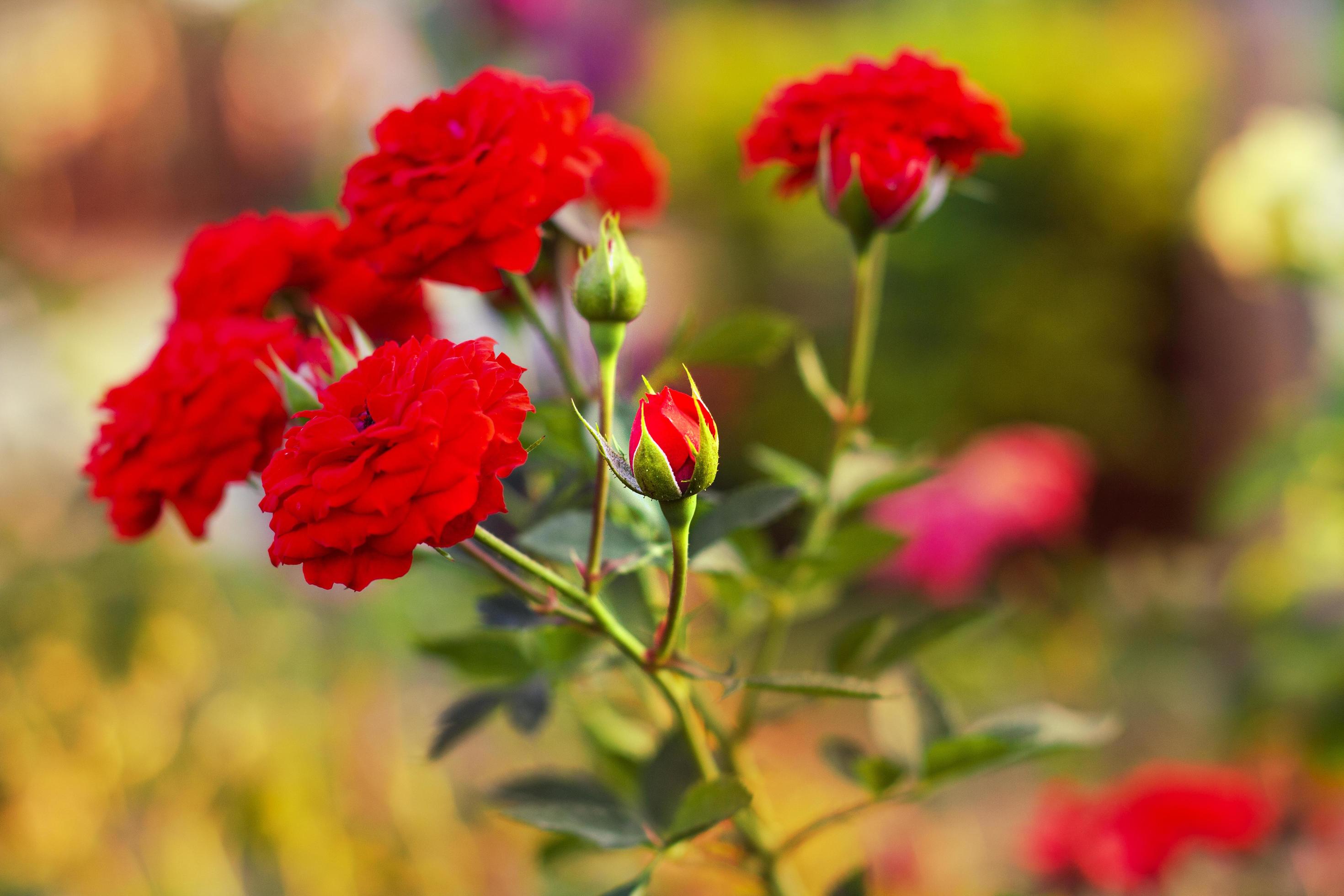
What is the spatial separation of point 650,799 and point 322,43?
291cm

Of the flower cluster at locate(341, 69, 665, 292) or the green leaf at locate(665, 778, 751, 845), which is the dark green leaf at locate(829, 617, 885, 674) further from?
the flower cluster at locate(341, 69, 665, 292)

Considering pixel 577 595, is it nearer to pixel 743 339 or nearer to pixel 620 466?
pixel 620 466

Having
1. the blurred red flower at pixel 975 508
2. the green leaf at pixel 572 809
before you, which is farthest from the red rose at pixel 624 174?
the blurred red flower at pixel 975 508

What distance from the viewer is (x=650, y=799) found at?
0.49 m

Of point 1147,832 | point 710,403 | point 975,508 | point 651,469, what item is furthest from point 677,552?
point 710,403

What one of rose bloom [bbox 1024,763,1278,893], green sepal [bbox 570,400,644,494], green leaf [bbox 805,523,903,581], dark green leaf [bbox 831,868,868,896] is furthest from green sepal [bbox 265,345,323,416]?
rose bloom [bbox 1024,763,1278,893]

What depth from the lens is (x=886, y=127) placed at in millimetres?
460

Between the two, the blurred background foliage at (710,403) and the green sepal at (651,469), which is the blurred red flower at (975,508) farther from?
the green sepal at (651,469)

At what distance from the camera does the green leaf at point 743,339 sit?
512mm

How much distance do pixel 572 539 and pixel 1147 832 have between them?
531 millimetres

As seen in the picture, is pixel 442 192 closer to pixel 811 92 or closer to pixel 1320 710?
pixel 811 92

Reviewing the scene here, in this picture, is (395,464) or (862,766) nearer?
(395,464)

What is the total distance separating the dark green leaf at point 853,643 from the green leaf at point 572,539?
0.17 meters

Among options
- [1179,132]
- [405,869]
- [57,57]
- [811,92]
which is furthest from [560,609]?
[57,57]
